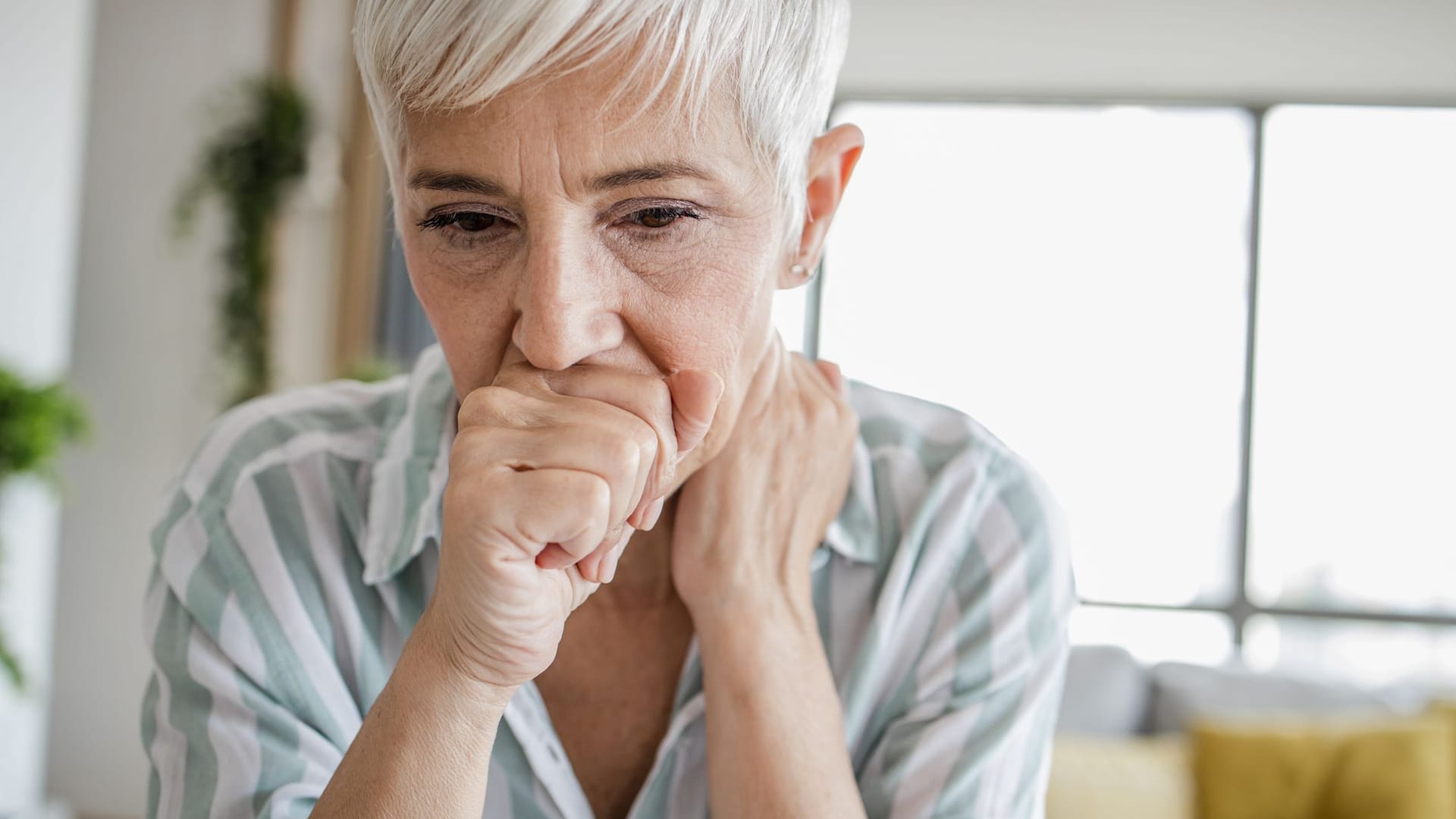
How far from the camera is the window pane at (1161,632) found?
4938mm

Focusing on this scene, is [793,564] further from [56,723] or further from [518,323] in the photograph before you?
[56,723]

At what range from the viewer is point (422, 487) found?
117 centimetres

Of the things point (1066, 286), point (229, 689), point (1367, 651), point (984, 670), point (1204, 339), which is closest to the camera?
point (229, 689)

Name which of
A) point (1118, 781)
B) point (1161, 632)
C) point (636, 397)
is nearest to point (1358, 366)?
point (1161, 632)

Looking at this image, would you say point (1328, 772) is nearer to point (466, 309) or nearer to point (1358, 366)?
point (1358, 366)

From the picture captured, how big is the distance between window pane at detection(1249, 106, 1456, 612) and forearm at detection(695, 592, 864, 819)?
170 inches

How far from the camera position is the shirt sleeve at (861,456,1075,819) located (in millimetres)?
1089

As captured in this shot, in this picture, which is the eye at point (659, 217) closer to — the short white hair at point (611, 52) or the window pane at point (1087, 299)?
Result: the short white hair at point (611, 52)

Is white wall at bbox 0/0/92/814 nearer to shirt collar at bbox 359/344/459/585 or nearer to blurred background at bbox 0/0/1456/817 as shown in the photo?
blurred background at bbox 0/0/1456/817

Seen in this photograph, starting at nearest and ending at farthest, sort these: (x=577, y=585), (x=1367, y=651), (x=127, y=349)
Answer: (x=577, y=585), (x=1367, y=651), (x=127, y=349)

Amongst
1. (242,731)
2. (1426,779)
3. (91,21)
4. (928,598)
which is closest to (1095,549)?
(1426,779)

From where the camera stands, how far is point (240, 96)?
204 inches

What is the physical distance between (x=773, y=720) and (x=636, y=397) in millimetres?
346

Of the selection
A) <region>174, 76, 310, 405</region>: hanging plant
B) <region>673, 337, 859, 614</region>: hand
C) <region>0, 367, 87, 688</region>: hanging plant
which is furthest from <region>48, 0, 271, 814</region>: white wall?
<region>673, 337, 859, 614</region>: hand
